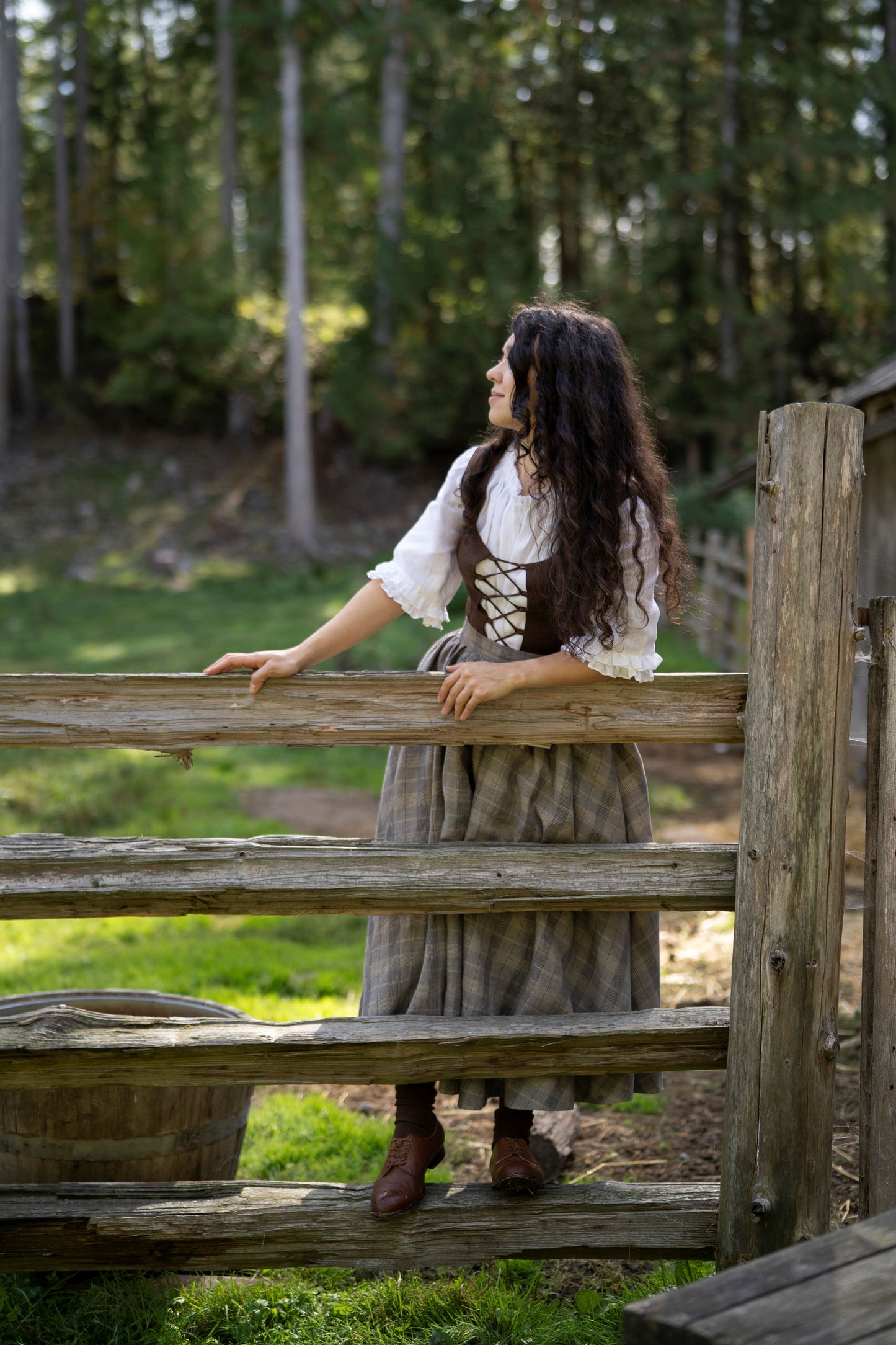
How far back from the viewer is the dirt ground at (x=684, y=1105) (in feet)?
11.2

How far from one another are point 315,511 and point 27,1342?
2005cm

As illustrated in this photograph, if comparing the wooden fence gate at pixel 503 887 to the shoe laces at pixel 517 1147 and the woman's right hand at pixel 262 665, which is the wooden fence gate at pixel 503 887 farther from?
the shoe laces at pixel 517 1147

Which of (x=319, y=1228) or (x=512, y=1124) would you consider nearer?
(x=319, y=1228)

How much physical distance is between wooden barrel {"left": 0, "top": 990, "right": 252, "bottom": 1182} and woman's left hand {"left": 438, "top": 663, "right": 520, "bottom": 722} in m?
1.06

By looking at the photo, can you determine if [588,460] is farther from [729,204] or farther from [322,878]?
[729,204]

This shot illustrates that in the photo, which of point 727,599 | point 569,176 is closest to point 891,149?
point 569,176

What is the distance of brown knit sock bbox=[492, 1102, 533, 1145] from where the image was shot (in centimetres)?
266

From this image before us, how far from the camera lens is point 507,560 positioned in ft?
8.45

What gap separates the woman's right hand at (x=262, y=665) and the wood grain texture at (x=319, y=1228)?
46.7 inches

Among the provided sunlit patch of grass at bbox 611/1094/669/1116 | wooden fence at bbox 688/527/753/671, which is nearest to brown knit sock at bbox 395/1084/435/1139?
sunlit patch of grass at bbox 611/1094/669/1116

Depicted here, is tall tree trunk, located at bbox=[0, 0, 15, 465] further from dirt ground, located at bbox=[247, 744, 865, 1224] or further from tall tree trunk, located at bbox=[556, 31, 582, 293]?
dirt ground, located at bbox=[247, 744, 865, 1224]

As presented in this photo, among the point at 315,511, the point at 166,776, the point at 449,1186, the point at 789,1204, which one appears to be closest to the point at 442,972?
the point at 449,1186

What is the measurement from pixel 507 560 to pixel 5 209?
24573 mm

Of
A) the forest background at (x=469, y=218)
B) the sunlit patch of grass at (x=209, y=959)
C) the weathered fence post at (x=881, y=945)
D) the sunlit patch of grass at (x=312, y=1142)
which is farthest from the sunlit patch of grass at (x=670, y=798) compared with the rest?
the forest background at (x=469, y=218)
